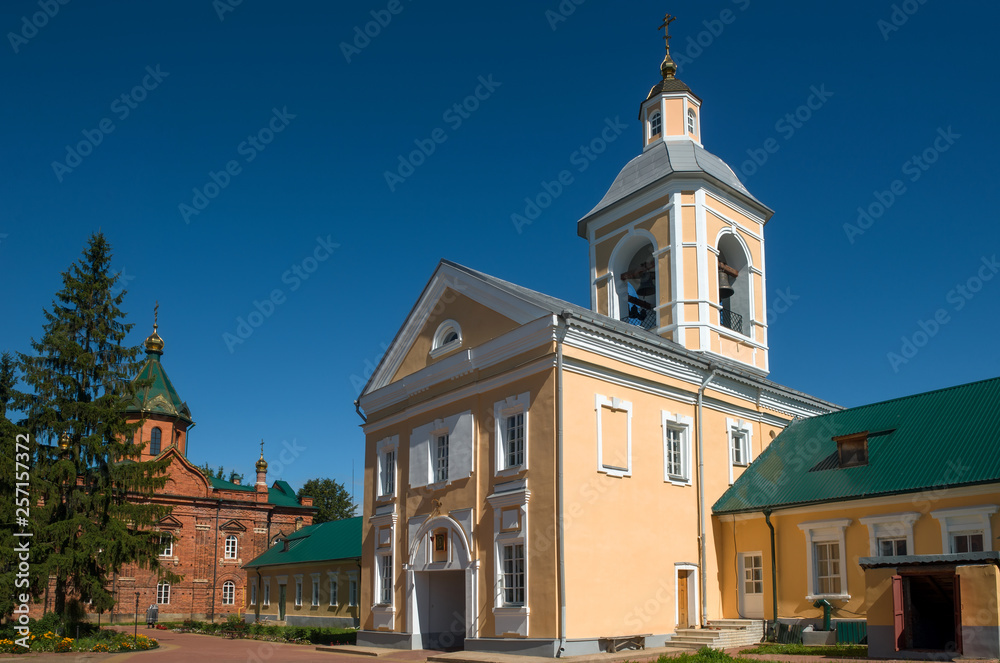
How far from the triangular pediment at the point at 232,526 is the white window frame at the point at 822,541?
120ft

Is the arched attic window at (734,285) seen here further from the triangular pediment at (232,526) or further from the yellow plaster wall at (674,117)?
the triangular pediment at (232,526)

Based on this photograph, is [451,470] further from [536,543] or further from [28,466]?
[28,466]

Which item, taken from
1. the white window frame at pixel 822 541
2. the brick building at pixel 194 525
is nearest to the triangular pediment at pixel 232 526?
the brick building at pixel 194 525

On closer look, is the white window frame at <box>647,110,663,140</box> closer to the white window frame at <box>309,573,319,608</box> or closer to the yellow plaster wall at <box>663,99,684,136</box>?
the yellow plaster wall at <box>663,99,684,136</box>

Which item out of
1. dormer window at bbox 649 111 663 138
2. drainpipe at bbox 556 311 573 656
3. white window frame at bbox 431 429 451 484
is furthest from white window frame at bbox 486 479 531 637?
dormer window at bbox 649 111 663 138

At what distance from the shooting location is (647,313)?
1123 inches

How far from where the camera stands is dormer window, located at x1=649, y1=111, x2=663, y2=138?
31203 mm

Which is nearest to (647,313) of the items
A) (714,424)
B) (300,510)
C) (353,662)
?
(714,424)

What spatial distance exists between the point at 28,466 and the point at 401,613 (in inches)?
477

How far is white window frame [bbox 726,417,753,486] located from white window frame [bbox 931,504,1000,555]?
6.01 meters

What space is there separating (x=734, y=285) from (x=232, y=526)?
33319mm

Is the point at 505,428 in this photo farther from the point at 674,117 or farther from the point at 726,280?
the point at 674,117

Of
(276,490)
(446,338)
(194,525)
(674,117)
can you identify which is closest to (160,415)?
(194,525)

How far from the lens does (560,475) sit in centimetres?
1934
